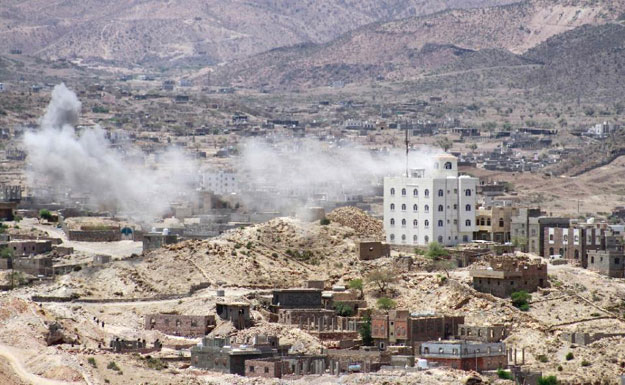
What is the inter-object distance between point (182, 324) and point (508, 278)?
1253 cm

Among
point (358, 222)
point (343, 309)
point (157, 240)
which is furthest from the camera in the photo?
point (358, 222)

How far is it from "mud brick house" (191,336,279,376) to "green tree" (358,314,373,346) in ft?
15.6

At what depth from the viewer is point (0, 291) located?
8694cm

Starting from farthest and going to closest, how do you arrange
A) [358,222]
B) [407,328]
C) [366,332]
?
[358,222] → [366,332] → [407,328]

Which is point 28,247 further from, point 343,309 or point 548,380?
point 548,380

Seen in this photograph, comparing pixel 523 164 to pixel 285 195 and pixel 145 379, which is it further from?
pixel 145 379

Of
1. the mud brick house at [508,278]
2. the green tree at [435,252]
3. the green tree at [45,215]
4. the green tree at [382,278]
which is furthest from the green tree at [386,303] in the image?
the green tree at [45,215]

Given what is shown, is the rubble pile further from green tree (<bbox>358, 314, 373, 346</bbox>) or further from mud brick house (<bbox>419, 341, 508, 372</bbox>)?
mud brick house (<bbox>419, 341, 508, 372</bbox>)

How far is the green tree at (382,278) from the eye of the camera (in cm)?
8538

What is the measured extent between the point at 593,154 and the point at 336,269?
290 feet

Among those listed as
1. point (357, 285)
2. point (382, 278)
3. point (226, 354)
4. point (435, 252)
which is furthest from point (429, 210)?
point (226, 354)

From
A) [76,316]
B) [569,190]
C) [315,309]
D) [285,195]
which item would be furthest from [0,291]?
[569,190]

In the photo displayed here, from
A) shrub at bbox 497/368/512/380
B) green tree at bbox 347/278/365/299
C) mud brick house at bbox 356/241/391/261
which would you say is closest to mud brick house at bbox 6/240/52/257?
mud brick house at bbox 356/241/391/261

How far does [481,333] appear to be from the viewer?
78.3 metres
